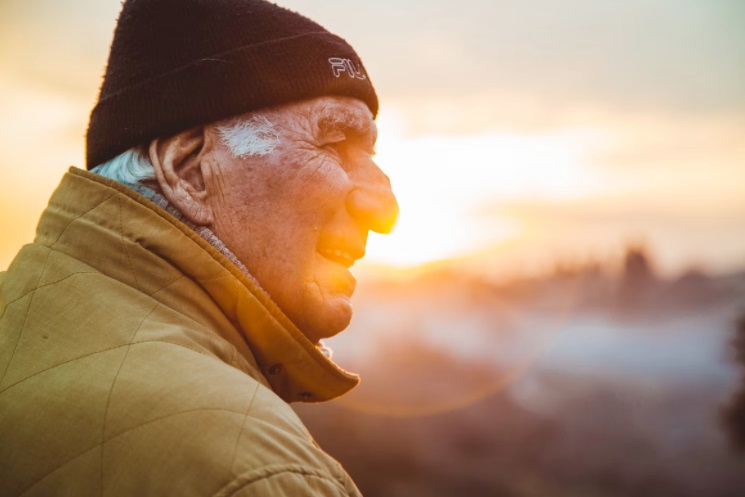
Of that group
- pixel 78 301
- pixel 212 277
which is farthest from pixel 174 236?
pixel 78 301

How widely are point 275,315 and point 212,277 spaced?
0.77ft

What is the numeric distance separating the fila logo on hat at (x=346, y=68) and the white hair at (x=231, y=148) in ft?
1.31

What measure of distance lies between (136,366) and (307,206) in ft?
3.75

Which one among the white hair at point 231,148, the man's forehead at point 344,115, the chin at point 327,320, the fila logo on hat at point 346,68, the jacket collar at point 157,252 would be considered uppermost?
the fila logo on hat at point 346,68

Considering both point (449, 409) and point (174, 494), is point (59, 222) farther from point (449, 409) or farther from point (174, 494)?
point (449, 409)

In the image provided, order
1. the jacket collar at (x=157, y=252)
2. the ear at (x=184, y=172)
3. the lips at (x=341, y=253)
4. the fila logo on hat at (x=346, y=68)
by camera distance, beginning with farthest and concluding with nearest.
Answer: the fila logo on hat at (x=346, y=68)
the lips at (x=341, y=253)
the ear at (x=184, y=172)
the jacket collar at (x=157, y=252)

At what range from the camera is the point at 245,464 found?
1318mm

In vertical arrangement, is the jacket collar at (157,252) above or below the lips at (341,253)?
above

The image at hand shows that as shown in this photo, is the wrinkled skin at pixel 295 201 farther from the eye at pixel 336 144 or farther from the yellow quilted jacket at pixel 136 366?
the yellow quilted jacket at pixel 136 366

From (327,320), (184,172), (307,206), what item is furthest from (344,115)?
(327,320)

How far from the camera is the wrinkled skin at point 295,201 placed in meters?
2.37

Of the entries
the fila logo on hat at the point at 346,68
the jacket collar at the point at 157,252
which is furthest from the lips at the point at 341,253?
the fila logo on hat at the point at 346,68

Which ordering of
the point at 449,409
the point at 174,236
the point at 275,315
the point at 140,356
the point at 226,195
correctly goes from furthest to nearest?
1. the point at 449,409
2. the point at 226,195
3. the point at 275,315
4. the point at 174,236
5. the point at 140,356

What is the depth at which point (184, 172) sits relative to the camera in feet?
7.84
